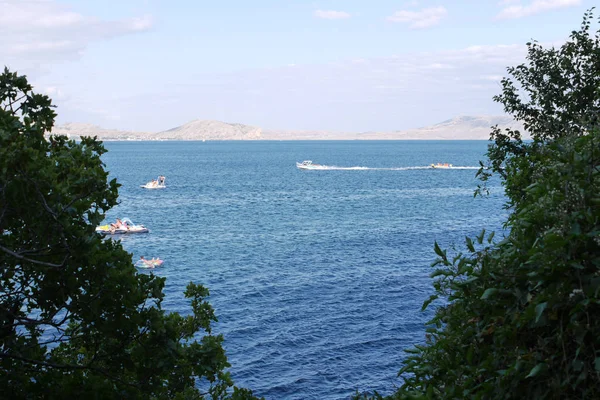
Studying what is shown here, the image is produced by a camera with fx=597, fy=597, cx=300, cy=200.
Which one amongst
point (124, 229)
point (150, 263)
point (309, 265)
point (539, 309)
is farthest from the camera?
point (124, 229)

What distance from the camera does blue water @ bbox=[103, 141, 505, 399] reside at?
1247 inches

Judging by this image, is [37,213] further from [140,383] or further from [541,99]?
[541,99]

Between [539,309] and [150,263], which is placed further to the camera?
[150,263]

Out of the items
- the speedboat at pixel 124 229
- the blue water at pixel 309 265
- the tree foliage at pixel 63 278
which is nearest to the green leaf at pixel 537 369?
the blue water at pixel 309 265

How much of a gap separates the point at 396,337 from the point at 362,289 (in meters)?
9.53

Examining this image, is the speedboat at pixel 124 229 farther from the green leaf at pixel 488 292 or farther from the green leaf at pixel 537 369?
the green leaf at pixel 537 369

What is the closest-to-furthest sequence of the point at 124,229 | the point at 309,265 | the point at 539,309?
the point at 539,309 → the point at 309,265 → the point at 124,229

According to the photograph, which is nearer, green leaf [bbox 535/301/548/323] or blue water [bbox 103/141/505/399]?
green leaf [bbox 535/301/548/323]

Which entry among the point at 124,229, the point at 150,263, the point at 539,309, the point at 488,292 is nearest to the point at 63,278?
the point at 488,292

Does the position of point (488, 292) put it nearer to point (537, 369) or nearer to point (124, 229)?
point (537, 369)

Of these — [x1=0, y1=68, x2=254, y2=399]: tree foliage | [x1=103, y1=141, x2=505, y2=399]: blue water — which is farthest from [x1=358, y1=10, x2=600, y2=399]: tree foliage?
[x1=0, y1=68, x2=254, y2=399]: tree foliage

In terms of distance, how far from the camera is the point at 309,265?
5216 centimetres

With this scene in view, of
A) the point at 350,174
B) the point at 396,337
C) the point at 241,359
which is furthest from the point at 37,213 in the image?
the point at 350,174

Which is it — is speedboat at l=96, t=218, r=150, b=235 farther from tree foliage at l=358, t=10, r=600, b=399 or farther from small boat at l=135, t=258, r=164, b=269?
tree foliage at l=358, t=10, r=600, b=399
